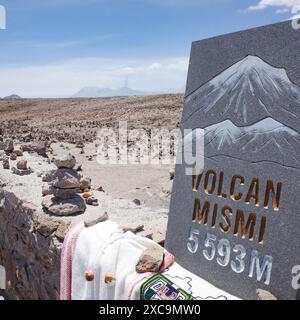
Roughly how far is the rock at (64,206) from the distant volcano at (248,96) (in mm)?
1868

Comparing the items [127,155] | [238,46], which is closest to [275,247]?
[238,46]

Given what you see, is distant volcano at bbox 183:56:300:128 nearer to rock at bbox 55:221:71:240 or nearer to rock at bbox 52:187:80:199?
rock at bbox 55:221:71:240

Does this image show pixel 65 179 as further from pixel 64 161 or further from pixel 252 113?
pixel 252 113

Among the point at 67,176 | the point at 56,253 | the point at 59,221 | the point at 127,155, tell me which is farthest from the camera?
the point at 127,155

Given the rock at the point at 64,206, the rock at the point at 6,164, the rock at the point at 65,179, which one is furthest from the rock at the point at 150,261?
the rock at the point at 6,164

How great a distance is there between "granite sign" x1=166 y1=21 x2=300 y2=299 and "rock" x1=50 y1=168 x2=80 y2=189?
1.53 meters

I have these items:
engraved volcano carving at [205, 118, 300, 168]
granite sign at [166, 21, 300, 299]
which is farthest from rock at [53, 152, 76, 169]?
engraved volcano carving at [205, 118, 300, 168]

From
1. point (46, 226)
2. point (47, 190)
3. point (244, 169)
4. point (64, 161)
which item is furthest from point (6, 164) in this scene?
point (244, 169)

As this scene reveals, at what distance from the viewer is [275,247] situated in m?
3.18

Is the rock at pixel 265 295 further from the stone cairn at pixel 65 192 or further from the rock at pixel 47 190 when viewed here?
the rock at pixel 47 190

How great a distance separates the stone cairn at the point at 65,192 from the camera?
4.89 m

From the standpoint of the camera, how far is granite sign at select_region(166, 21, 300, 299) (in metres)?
3.11
